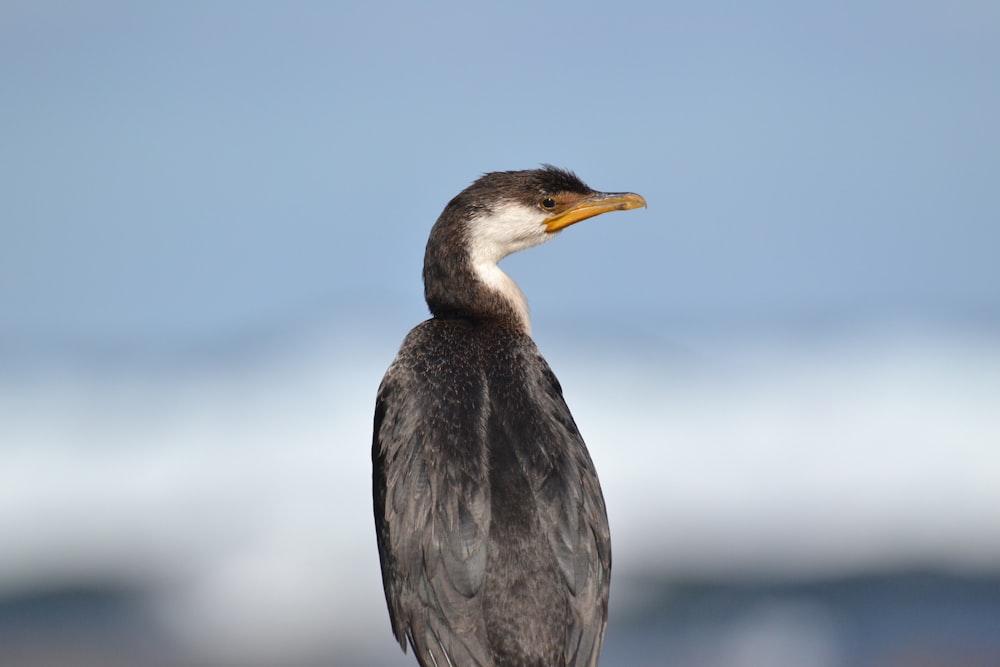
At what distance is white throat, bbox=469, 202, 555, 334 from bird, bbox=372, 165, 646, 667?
1 centimetres

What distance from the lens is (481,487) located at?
30.8ft

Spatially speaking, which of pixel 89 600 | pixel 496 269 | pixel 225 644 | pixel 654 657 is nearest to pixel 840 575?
pixel 654 657

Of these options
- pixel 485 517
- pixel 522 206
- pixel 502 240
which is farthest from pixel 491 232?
pixel 485 517

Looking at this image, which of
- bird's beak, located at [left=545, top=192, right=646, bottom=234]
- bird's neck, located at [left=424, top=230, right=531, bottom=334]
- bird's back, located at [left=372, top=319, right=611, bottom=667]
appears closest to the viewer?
bird's back, located at [left=372, top=319, right=611, bottom=667]

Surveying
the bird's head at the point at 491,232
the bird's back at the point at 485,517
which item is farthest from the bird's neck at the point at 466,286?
the bird's back at the point at 485,517

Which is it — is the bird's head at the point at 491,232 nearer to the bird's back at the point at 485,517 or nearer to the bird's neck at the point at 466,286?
the bird's neck at the point at 466,286

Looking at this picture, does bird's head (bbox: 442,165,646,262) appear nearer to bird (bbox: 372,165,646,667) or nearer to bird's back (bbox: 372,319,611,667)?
bird (bbox: 372,165,646,667)

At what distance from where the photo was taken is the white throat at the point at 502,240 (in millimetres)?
10602

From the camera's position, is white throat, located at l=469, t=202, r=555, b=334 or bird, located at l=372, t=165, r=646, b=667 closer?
bird, located at l=372, t=165, r=646, b=667

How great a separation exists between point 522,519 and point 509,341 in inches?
59.4

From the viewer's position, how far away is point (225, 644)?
5666cm

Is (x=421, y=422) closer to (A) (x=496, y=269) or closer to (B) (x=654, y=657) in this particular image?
(A) (x=496, y=269)

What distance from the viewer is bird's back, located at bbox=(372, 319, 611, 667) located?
9156 millimetres

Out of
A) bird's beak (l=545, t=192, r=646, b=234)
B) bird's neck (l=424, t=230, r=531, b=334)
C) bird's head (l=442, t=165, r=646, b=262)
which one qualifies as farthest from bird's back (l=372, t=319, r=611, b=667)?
bird's beak (l=545, t=192, r=646, b=234)
